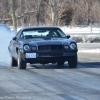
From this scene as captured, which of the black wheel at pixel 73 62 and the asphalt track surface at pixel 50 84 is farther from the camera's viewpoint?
the black wheel at pixel 73 62

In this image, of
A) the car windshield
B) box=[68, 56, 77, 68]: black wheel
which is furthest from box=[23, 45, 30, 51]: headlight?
box=[68, 56, 77, 68]: black wheel

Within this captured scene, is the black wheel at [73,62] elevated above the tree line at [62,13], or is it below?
below

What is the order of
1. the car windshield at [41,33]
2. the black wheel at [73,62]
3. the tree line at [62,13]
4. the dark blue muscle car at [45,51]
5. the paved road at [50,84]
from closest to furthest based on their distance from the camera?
1. the paved road at [50,84]
2. the dark blue muscle car at [45,51]
3. the black wheel at [73,62]
4. the car windshield at [41,33]
5. the tree line at [62,13]

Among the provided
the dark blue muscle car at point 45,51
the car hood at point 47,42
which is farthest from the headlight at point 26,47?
the car hood at point 47,42

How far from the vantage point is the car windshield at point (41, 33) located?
17156mm

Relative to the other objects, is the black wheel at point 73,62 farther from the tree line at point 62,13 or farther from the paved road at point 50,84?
the tree line at point 62,13

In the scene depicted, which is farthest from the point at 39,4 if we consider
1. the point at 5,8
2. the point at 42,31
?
the point at 42,31

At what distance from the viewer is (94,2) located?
6981cm

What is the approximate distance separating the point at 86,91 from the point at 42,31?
700 centimetres

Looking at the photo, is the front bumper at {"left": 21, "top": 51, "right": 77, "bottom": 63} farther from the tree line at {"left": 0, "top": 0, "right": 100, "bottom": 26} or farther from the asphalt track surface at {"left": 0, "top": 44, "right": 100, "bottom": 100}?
the tree line at {"left": 0, "top": 0, "right": 100, "bottom": 26}

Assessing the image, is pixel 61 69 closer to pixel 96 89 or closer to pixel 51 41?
pixel 51 41

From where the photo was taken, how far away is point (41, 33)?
17328 millimetres

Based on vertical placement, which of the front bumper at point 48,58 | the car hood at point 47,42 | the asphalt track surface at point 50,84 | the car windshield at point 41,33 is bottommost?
the asphalt track surface at point 50,84

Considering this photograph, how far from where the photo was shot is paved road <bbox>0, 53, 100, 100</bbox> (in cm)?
1003
